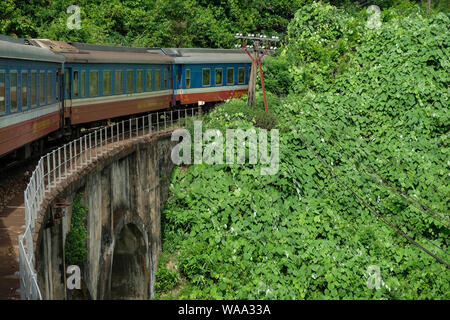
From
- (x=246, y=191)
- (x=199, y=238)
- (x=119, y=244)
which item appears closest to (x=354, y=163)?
(x=246, y=191)

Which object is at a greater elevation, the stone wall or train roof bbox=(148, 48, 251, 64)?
train roof bbox=(148, 48, 251, 64)

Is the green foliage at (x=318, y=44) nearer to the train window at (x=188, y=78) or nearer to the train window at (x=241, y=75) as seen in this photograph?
the train window at (x=241, y=75)

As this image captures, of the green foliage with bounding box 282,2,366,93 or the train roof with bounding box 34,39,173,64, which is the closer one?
the train roof with bounding box 34,39,173,64

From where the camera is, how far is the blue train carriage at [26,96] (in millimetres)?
12148

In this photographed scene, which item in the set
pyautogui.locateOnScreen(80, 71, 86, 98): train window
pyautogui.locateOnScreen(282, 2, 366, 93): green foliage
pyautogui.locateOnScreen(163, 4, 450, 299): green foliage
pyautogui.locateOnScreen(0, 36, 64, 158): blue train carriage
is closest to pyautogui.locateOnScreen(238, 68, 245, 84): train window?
pyautogui.locateOnScreen(282, 2, 366, 93): green foliage

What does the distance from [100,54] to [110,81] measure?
922 millimetres

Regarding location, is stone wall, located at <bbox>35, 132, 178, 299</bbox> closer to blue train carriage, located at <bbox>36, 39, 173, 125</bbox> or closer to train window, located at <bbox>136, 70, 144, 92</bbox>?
blue train carriage, located at <bbox>36, 39, 173, 125</bbox>

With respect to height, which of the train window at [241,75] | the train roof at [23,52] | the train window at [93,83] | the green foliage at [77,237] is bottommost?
the green foliage at [77,237]

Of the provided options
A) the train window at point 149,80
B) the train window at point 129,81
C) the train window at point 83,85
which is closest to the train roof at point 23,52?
the train window at point 83,85

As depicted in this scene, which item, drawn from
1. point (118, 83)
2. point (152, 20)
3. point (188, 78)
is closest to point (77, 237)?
point (118, 83)

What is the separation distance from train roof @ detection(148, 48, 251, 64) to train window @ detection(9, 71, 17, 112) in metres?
12.8
